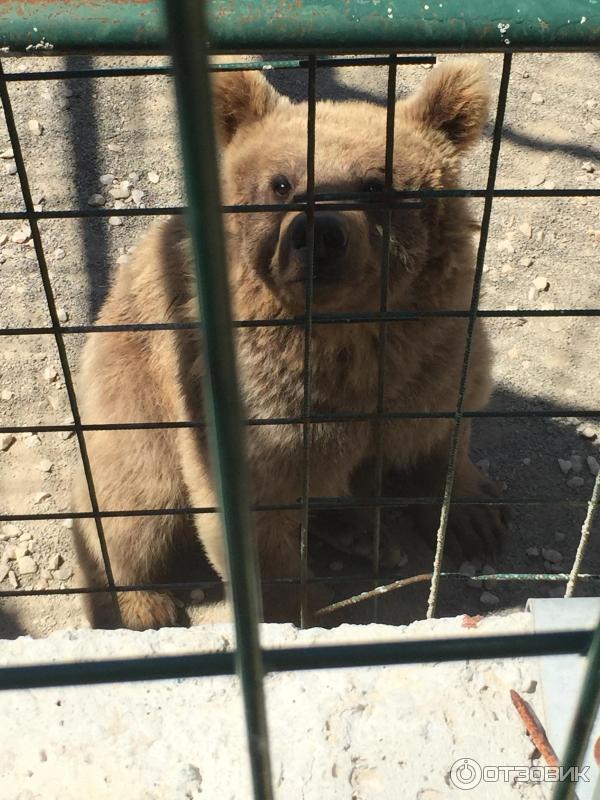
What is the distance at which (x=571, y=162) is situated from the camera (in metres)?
4.66

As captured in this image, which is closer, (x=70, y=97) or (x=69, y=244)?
(x=69, y=244)

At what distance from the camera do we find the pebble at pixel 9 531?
3432 millimetres

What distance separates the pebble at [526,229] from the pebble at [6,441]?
259cm

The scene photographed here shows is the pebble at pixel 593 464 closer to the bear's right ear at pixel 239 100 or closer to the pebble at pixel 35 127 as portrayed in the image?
the bear's right ear at pixel 239 100

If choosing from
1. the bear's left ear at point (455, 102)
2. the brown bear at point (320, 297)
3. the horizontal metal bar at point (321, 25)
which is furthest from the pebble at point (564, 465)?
the horizontal metal bar at point (321, 25)

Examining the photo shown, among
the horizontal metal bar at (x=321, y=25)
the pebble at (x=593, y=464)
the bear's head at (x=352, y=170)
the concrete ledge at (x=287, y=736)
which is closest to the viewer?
the horizontal metal bar at (x=321, y=25)

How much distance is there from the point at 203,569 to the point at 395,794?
5.34 feet

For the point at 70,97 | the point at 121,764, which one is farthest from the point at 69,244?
the point at 121,764

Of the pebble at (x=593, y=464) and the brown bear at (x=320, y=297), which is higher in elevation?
the brown bear at (x=320, y=297)

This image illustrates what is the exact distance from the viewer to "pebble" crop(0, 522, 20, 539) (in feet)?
11.3

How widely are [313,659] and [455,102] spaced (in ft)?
6.80

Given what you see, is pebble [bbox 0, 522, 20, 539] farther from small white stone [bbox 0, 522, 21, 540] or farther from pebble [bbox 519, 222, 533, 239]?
pebble [bbox 519, 222, 533, 239]

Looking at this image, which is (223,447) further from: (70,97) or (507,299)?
(70,97)

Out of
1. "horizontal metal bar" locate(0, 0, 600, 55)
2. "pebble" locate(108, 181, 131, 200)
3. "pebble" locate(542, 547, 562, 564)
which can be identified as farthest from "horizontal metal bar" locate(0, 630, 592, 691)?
"pebble" locate(108, 181, 131, 200)
